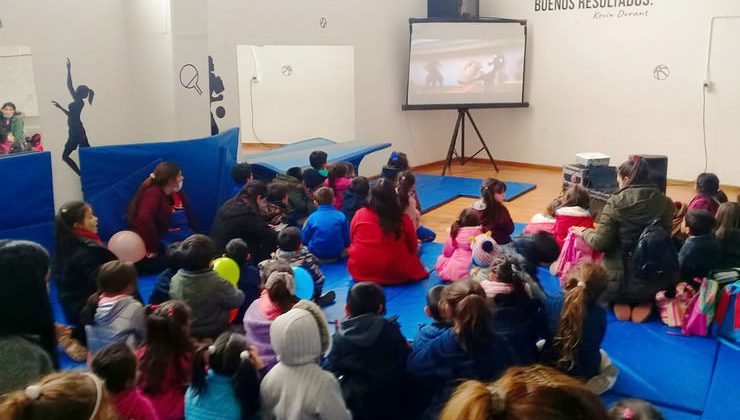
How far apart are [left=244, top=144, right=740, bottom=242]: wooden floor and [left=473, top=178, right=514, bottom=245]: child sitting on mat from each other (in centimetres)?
121

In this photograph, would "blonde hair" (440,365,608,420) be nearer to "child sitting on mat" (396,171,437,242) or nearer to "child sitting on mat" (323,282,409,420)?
"child sitting on mat" (323,282,409,420)

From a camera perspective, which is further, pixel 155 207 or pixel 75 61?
pixel 75 61

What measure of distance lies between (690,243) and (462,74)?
19.1 feet

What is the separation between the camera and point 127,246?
4.84m

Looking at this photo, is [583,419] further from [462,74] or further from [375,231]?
[462,74]

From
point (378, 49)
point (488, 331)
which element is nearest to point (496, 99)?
point (378, 49)

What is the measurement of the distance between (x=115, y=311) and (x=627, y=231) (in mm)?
3137

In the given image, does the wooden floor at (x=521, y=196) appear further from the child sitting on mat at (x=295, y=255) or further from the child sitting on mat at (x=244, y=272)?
the child sitting on mat at (x=244, y=272)

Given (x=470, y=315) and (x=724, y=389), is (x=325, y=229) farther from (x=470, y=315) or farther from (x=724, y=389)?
(x=724, y=389)

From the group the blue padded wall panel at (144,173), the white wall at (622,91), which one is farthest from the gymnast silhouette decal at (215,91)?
the white wall at (622,91)

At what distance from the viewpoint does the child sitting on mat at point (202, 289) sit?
3.41 m

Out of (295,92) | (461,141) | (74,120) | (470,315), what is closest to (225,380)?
(470,315)

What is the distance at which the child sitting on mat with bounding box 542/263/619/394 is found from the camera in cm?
326

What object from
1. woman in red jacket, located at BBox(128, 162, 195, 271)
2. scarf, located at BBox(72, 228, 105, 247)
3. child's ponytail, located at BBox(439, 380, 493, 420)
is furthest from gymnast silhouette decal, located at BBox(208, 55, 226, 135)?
child's ponytail, located at BBox(439, 380, 493, 420)
